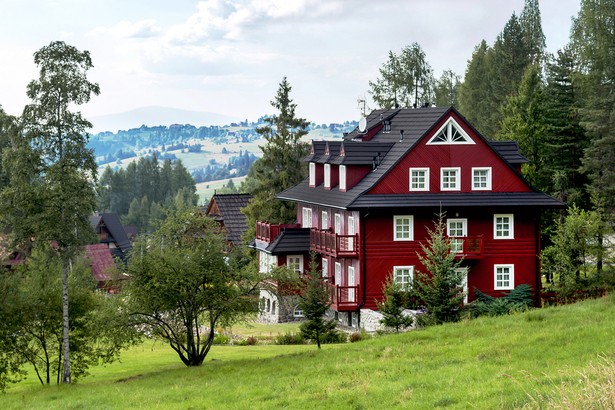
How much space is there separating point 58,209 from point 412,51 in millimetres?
68065

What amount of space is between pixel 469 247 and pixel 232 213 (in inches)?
1350

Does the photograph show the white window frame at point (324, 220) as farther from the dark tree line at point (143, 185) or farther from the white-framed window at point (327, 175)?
the dark tree line at point (143, 185)

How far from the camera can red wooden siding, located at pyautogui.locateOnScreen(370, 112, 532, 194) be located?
46.8 m

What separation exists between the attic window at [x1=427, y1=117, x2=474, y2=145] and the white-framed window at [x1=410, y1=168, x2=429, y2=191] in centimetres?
154

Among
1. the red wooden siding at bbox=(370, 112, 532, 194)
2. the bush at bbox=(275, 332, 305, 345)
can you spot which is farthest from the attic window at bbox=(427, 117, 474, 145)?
the bush at bbox=(275, 332, 305, 345)

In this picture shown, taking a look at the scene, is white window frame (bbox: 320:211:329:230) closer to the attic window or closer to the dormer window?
the dormer window

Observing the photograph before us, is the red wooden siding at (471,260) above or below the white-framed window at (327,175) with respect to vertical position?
A: below

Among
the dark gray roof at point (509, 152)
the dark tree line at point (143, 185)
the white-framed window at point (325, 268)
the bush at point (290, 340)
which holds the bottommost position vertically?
the bush at point (290, 340)

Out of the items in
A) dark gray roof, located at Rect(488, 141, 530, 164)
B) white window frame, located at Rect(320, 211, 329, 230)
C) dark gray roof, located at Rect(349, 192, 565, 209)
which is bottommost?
white window frame, located at Rect(320, 211, 329, 230)

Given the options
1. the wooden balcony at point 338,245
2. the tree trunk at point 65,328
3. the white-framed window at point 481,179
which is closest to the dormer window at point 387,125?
the white-framed window at point 481,179

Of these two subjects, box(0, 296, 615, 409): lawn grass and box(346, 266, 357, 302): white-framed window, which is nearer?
box(0, 296, 615, 409): lawn grass

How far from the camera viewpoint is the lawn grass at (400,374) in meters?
21.1

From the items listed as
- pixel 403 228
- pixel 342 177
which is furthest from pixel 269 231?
pixel 403 228

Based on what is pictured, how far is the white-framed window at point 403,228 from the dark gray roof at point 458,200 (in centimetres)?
108
